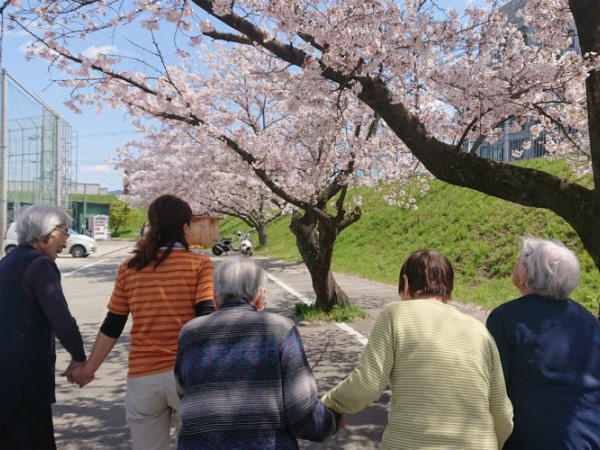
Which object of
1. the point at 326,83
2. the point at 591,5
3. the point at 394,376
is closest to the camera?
the point at 394,376

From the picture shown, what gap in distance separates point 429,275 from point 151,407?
1.58 m

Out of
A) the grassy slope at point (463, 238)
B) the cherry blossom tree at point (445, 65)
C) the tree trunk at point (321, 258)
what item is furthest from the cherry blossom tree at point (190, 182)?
the cherry blossom tree at point (445, 65)

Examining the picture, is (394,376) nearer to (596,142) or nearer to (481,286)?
(596,142)

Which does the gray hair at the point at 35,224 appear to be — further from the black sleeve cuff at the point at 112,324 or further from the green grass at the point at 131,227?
the green grass at the point at 131,227

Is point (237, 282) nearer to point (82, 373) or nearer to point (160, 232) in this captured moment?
point (160, 232)

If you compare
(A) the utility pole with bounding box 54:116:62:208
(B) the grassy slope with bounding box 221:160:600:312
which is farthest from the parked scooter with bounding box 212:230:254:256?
(A) the utility pole with bounding box 54:116:62:208

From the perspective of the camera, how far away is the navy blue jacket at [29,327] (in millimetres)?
2674

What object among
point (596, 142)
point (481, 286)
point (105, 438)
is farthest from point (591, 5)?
point (481, 286)

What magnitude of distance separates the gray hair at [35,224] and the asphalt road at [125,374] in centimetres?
215

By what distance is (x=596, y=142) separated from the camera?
4.20 meters

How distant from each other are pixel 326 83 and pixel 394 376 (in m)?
5.00

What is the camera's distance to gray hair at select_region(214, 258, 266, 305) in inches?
85.7

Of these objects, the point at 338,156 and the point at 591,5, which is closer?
the point at 591,5

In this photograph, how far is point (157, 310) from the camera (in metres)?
2.74
